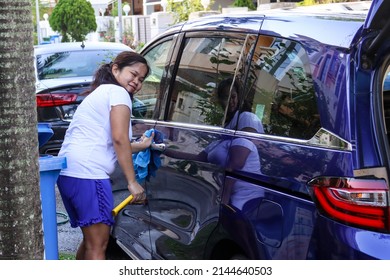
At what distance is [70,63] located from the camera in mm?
10195

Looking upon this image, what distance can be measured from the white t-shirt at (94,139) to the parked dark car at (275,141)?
1.17 feet

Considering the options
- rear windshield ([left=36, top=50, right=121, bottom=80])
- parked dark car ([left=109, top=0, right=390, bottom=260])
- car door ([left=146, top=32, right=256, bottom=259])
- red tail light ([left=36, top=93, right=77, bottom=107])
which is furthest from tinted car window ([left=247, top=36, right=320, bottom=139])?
rear windshield ([left=36, top=50, right=121, bottom=80])

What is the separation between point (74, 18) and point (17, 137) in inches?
1358

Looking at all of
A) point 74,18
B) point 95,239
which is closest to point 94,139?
point 95,239

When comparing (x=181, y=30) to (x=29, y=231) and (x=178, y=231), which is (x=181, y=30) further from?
(x=29, y=231)

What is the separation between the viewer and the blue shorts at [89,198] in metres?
4.22

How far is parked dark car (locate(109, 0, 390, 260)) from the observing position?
298cm

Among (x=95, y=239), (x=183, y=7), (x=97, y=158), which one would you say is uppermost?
(x=183, y=7)

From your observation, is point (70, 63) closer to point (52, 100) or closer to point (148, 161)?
point (52, 100)

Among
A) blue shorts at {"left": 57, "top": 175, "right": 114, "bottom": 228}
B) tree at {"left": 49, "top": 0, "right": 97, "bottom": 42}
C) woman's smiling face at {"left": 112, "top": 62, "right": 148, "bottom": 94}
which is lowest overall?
tree at {"left": 49, "top": 0, "right": 97, "bottom": 42}

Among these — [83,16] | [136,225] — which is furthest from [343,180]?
[83,16]

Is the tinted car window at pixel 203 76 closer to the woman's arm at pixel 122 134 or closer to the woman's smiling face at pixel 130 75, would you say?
the woman's smiling face at pixel 130 75

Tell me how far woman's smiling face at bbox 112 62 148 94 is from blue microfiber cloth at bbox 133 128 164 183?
0.30m

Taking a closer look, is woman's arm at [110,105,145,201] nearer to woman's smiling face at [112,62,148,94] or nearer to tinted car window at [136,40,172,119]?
woman's smiling face at [112,62,148,94]
